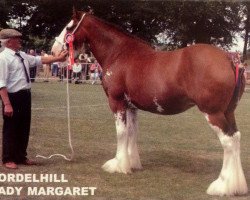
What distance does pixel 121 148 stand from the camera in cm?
730

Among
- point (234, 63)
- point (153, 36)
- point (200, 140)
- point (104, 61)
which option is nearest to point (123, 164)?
point (104, 61)

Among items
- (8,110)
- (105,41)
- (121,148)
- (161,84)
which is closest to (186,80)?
(161,84)

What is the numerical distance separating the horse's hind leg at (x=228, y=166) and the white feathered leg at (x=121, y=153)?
1.42 metres

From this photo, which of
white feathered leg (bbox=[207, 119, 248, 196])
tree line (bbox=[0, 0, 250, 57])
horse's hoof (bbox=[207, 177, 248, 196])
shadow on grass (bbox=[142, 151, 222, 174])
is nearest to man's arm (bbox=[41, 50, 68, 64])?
shadow on grass (bbox=[142, 151, 222, 174])

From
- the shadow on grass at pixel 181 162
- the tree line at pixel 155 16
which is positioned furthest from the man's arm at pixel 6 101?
the tree line at pixel 155 16

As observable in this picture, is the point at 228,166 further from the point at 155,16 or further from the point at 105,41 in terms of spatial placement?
the point at 155,16

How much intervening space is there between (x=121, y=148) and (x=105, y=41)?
1.61m

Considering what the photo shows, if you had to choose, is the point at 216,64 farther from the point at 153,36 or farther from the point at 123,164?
the point at 153,36

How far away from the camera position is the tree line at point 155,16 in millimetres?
25203

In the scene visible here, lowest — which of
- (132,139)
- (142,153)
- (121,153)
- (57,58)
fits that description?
(142,153)

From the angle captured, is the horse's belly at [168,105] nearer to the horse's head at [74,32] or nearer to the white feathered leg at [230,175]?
the white feathered leg at [230,175]

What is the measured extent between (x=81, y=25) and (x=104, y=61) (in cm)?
62

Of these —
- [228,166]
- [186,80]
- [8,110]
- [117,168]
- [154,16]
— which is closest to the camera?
[228,166]

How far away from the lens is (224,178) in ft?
20.2
